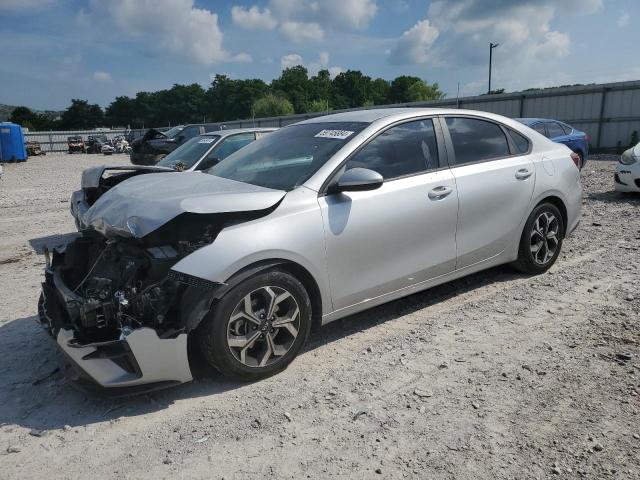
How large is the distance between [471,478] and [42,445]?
223 cm

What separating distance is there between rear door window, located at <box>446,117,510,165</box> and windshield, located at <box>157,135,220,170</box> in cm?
413

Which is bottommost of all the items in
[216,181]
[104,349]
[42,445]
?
[42,445]

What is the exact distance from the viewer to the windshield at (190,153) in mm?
7199

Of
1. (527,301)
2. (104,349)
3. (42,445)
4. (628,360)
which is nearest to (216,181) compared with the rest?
(104,349)

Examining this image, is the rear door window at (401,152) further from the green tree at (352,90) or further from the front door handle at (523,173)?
the green tree at (352,90)

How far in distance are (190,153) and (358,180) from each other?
491cm

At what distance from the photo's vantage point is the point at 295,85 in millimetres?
103062

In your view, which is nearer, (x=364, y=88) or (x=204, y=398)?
(x=204, y=398)

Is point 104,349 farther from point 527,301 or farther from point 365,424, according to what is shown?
point 527,301

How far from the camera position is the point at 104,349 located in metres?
2.73

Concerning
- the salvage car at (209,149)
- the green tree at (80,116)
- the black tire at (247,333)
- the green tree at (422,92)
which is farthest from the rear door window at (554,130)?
the green tree at (80,116)

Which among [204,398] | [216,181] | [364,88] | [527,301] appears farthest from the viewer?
[364,88]

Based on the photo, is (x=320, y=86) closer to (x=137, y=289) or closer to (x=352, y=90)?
(x=352, y=90)

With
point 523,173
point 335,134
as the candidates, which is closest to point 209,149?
point 335,134
